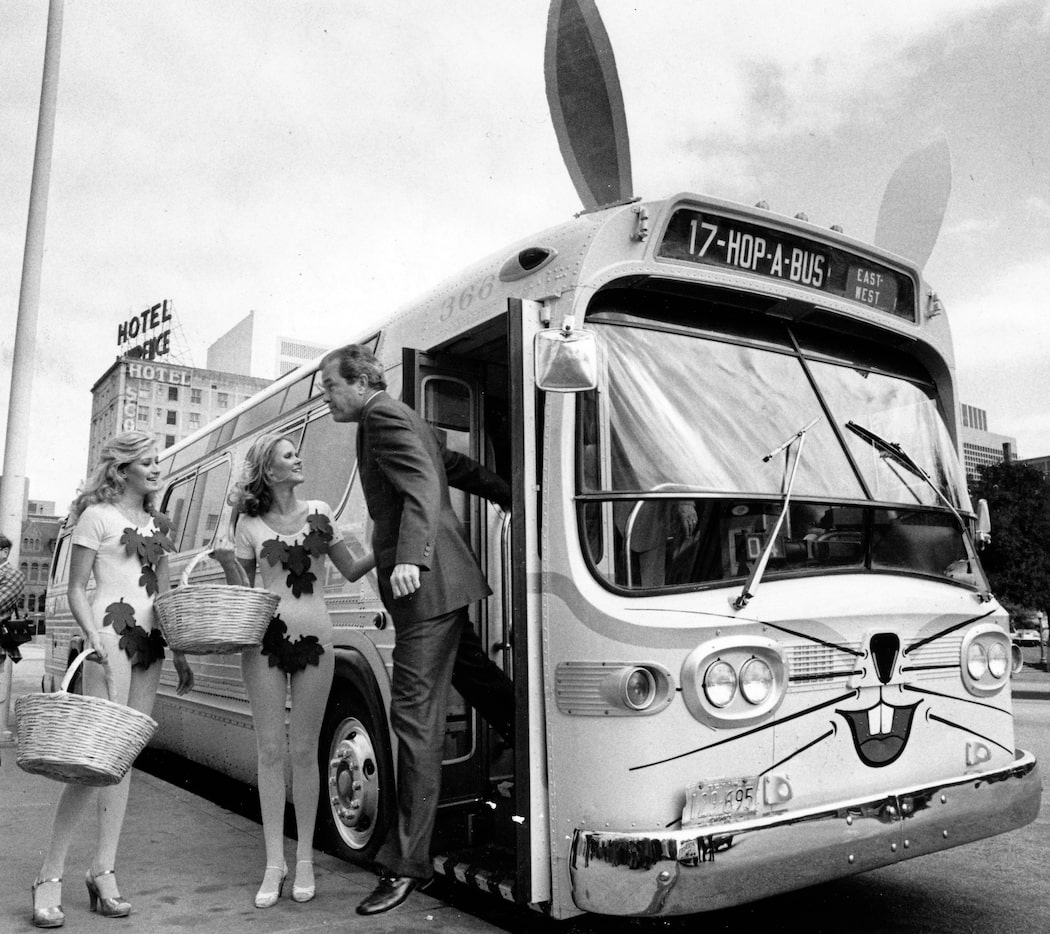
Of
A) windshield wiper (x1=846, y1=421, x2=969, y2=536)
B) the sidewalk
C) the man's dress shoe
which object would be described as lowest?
the sidewalk

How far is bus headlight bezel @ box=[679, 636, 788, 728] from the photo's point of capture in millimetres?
3512

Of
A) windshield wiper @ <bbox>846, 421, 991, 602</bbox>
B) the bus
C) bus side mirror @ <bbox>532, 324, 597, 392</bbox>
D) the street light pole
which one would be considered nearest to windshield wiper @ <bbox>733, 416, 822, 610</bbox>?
the bus

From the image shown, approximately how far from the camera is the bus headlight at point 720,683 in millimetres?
3535

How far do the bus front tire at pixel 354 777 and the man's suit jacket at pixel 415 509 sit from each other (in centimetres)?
93

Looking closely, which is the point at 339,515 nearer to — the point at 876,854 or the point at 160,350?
the point at 876,854

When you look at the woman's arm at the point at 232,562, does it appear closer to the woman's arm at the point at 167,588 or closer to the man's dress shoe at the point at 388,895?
the woman's arm at the point at 167,588

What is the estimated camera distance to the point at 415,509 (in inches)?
155

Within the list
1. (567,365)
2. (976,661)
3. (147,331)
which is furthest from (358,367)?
(147,331)

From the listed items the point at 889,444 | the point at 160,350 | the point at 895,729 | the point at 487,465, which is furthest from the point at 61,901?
the point at 160,350

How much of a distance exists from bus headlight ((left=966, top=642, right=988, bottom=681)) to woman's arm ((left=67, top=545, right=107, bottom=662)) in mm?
3565

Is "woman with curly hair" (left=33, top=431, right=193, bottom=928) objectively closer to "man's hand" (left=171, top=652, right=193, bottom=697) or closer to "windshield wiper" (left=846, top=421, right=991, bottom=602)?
"man's hand" (left=171, top=652, right=193, bottom=697)

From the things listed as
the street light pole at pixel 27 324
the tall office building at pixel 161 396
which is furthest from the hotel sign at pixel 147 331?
the street light pole at pixel 27 324

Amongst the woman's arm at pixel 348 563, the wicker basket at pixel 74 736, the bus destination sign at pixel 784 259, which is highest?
the bus destination sign at pixel 784 259

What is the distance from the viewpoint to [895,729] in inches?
157
